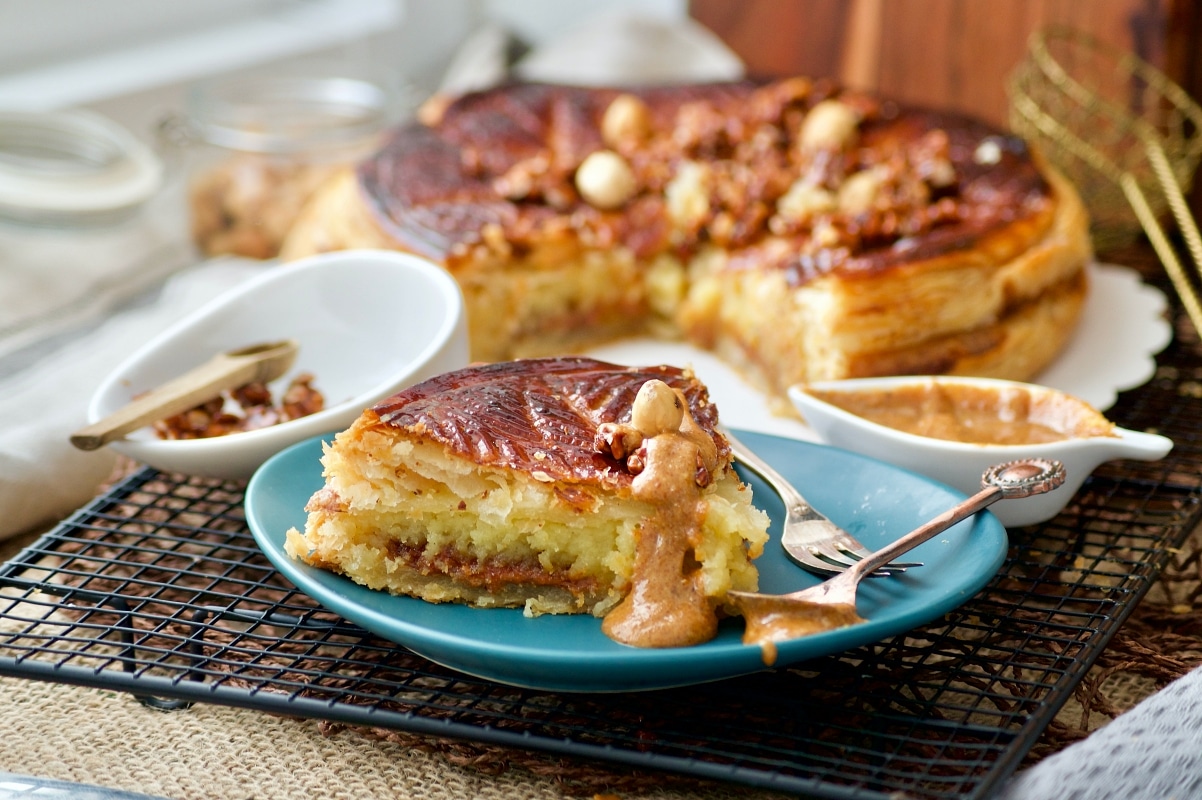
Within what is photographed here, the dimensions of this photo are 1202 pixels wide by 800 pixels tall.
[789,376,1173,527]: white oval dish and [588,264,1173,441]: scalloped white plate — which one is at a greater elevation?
[789,376,1173,527]: white oval dish

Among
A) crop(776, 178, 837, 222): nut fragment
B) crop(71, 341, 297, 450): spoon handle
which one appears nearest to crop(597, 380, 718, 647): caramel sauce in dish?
crop(71, 341, 297, 450): spoon handle

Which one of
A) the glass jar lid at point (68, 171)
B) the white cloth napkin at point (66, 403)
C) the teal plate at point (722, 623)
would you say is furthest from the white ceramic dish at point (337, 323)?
the glass jar lid at point (68, 171)

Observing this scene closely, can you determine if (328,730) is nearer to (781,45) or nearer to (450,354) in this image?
(450,354)

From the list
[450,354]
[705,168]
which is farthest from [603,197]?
[450,354]

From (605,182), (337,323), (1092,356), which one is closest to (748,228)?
(605,182)

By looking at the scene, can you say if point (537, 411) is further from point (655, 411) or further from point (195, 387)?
point (195, 387)

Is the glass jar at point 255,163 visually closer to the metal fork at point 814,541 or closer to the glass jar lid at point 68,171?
the glass jar lid at point 68,171

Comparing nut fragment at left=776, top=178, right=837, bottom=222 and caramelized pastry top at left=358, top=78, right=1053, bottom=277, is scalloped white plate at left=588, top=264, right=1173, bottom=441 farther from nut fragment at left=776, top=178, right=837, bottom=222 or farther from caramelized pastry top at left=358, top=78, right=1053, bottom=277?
nut fragment at left=776, top=178, right=837, bottom=222
